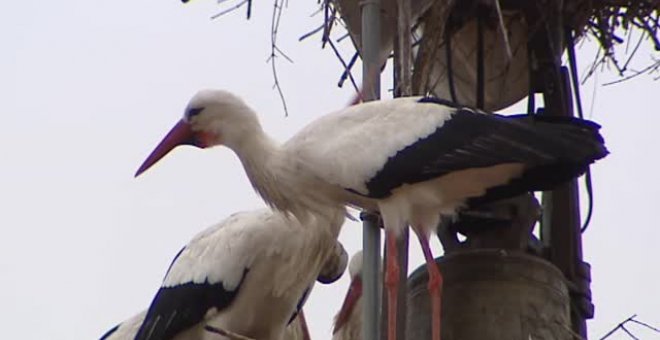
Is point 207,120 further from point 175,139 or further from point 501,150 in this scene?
point 501,150

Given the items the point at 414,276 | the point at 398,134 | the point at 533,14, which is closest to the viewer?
the point at 398,134

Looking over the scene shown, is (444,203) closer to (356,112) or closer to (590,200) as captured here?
(356,112)

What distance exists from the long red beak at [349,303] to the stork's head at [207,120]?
3.59 ft

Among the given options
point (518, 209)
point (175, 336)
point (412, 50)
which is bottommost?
point (175, 336)

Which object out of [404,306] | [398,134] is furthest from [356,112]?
[404,306]

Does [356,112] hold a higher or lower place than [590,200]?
higher

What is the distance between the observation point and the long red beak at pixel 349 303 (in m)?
6.21

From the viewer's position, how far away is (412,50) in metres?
5.40

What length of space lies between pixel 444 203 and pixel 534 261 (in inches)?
11.7

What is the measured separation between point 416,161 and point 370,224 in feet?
0.66

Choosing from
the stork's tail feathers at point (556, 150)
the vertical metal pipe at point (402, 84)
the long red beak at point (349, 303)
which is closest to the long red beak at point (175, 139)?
the vertical metal pipe at point (402, 84)

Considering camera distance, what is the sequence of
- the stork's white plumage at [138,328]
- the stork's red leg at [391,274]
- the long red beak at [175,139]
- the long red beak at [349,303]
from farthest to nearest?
the long red beak at [349,303] < the stork's white plumage at [138,328] < the long red beak at [175,139] < the stork's red leg at [391,274]

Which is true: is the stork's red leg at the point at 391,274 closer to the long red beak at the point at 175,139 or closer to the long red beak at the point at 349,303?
the long red beak at the point at 175,139

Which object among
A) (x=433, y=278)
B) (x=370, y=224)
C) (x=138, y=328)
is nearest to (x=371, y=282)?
(x=370, y=224)
